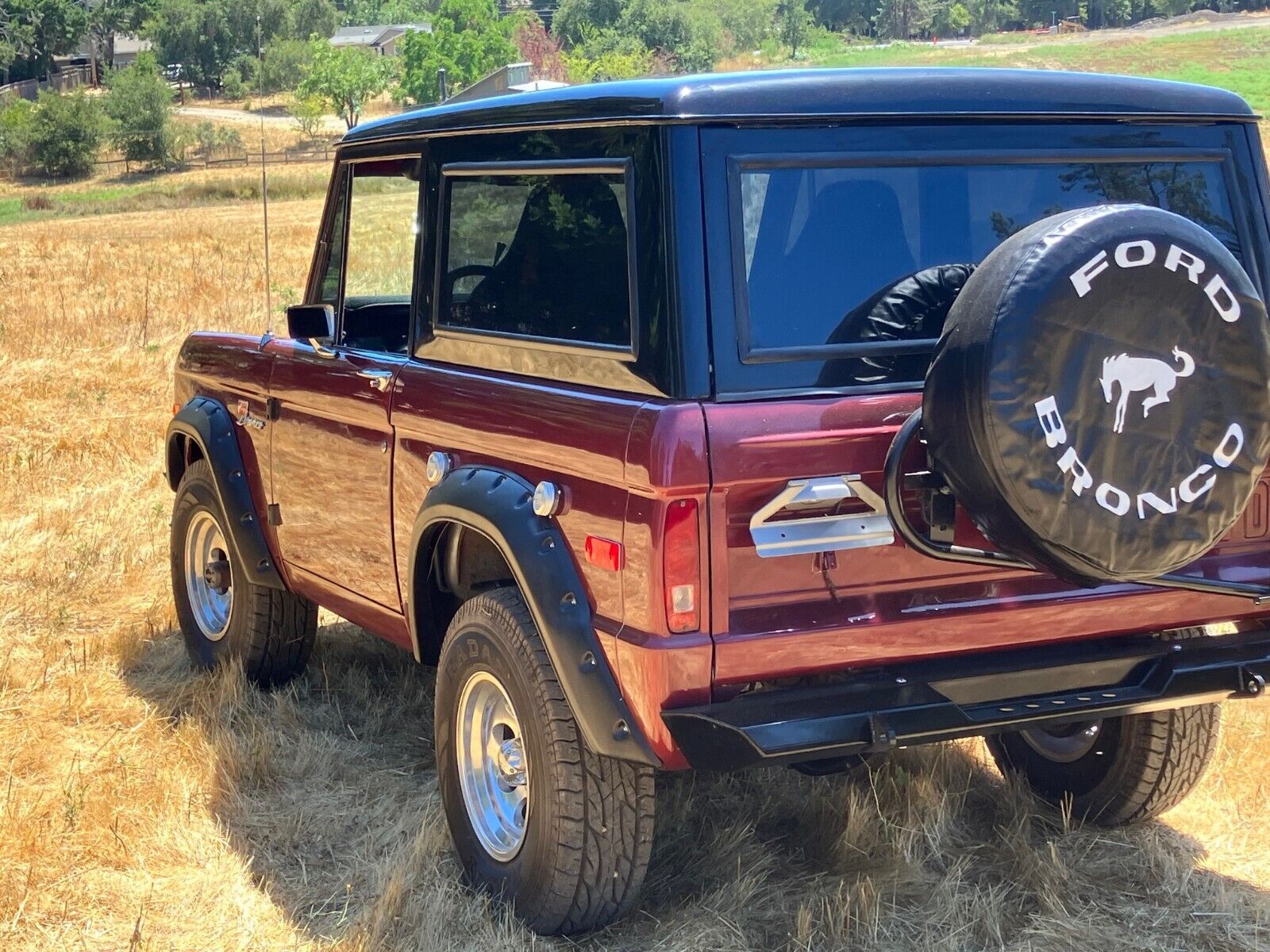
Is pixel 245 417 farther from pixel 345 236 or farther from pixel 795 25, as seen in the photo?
pixel 795 25

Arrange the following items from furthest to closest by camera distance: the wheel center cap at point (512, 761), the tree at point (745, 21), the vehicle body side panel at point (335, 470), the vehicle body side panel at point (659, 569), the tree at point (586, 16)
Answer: the tree at point (586, 16) < the tree at point (745, 21) < the vehicle body side panel at point (335, 470) < the wheel center cap at point (512, 761) < the vehicle body side panel at point (659, 569)

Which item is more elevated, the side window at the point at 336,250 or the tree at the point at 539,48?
the tree at the point at 539,48

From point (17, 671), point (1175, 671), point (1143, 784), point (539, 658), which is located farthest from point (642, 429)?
point (17, 671)

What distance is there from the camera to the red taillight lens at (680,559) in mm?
2768

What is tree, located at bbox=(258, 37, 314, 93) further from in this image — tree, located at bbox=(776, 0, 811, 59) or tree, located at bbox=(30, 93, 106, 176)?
tree, located at bbox=(776, 0, 811, 59)

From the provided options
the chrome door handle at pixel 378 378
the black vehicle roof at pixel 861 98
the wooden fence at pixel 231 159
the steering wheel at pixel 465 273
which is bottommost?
the chrome door handle at pixel 378 378

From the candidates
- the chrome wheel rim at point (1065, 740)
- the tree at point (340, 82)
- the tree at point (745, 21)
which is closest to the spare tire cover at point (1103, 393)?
the chrome wheel rim at point (1065, 740)

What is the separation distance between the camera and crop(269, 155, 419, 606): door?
399 centimetres

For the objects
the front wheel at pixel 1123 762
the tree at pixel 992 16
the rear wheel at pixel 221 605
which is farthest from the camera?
the tree at pixel 992 16

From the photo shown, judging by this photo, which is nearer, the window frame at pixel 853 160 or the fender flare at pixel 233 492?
the window frame at pixel 853 160

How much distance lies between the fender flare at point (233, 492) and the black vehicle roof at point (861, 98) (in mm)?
1827

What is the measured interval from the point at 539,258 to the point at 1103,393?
4.56 feet

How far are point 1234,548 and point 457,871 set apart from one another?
2.04 meters

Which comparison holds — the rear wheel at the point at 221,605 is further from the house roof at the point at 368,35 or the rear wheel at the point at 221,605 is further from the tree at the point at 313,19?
the house roof at the point at 368,35
